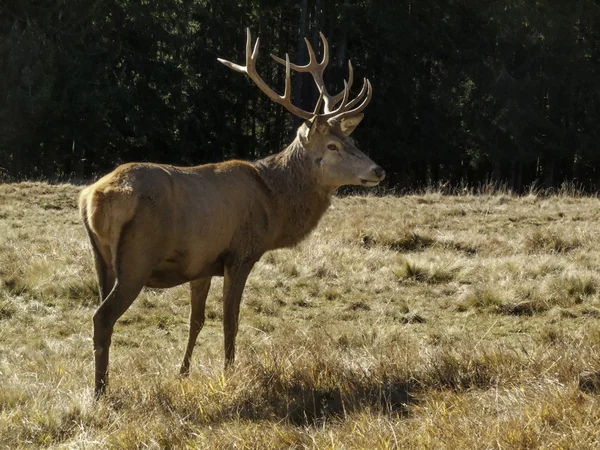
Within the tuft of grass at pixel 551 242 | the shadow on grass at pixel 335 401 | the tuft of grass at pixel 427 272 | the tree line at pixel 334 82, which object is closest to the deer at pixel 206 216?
the shadow on grass at pixel 335 401

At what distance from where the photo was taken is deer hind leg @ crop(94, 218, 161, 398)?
557 cm

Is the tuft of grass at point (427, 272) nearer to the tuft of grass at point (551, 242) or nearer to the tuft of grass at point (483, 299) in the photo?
the tuft of grass at point (483, 299)

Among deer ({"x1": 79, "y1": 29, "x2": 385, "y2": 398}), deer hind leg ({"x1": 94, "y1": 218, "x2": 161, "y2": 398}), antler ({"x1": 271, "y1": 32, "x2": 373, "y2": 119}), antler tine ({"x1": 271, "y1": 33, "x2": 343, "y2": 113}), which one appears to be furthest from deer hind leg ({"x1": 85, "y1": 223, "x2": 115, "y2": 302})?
antler tine ({"x1": 271, "y1": 33, "x2": 343, "y2": 113})

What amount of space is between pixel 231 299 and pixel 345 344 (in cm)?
120

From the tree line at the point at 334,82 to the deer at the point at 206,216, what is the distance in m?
22.4

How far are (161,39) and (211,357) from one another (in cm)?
2562

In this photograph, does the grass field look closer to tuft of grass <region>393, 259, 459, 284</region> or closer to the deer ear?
tuft of grass <region>393, 259, 459, 284</region>

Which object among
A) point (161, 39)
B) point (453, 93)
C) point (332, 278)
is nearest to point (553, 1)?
point (453, 93)

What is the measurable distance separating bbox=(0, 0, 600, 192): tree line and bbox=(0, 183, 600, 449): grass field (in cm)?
1619

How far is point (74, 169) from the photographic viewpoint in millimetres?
30906

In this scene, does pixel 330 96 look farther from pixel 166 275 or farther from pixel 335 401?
pixel 335 401

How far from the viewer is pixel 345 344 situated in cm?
709

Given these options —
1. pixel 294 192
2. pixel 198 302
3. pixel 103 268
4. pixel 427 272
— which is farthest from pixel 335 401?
pixel 427 272

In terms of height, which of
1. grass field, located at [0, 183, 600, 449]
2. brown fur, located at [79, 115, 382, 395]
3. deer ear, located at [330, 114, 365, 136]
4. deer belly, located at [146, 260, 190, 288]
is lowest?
grass field, located at [0, 183, 600, 449]
